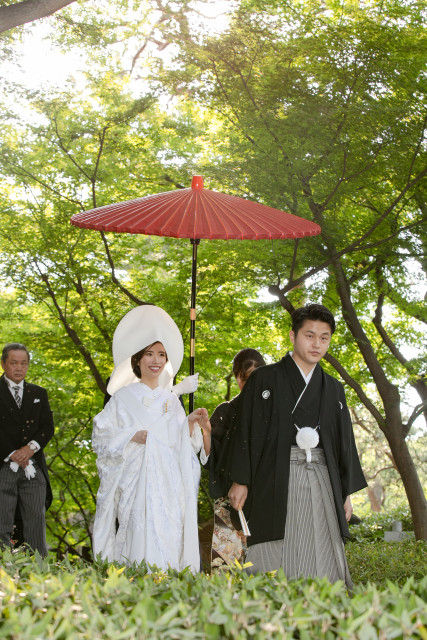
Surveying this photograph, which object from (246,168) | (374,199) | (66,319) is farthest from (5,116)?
(374,199)

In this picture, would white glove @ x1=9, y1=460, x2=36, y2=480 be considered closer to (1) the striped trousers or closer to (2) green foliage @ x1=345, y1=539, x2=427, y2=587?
(1) the striped trousers

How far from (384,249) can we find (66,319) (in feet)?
13.1

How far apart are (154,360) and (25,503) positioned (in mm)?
2184

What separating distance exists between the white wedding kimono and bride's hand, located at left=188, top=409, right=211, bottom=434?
0.29 ft

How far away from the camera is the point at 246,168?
22.9 ft

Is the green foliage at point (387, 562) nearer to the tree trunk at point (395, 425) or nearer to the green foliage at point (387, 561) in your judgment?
the green foliage at point (387, 561)

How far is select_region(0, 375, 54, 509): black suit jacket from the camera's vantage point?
233 inches

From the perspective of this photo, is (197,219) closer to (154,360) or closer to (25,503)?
(154,360)

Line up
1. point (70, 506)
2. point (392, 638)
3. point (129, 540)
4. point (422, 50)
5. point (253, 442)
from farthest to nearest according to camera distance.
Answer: point (70, 506)
point (422, 50)
point (129, 540)
point (253, 442)
point (392, 638)

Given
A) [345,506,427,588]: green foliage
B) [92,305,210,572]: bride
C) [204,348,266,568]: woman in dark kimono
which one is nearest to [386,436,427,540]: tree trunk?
[345,506,427,588]: green foliage

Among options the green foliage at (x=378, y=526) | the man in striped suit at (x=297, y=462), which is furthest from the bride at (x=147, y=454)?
the green foliage at (x=378, y=526)

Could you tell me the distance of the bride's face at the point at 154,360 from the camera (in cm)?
462

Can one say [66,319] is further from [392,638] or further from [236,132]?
[392,638]

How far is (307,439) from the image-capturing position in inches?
151
